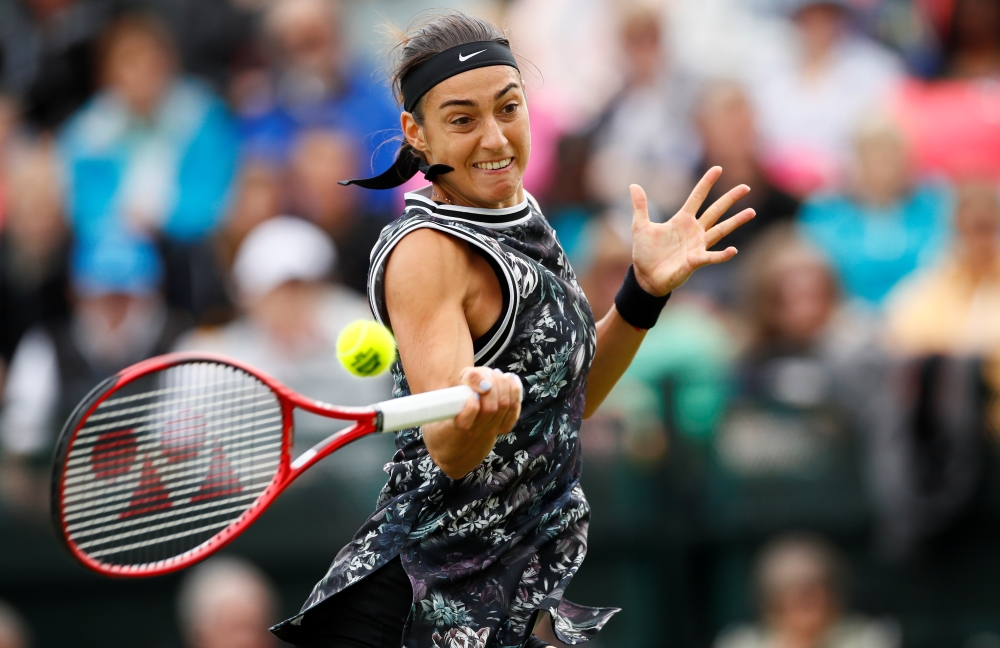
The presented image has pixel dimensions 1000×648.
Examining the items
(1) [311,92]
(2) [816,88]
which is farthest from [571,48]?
(1) [311,92]

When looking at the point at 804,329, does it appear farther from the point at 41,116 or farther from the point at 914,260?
the point at 41,116

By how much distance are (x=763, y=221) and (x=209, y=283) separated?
3.03 m

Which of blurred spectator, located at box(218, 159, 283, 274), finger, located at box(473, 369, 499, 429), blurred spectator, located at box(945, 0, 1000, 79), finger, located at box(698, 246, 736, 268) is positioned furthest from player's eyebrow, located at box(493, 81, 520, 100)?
blurred spectator, located at box(945, 0, 1000, 79)

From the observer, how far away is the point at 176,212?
847 cm

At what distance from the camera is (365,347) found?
323cm

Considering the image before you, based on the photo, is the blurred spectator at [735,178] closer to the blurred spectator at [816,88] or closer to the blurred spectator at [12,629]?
the blurred spectator at [816,88]

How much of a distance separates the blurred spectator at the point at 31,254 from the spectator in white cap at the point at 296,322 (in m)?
1.10

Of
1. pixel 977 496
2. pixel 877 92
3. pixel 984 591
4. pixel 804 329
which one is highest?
pixel 877 92

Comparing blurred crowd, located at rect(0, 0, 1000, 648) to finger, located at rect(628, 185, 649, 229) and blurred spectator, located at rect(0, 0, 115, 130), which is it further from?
finger, located at rect(628, 185, 649, 229)

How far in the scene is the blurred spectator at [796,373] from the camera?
679cm

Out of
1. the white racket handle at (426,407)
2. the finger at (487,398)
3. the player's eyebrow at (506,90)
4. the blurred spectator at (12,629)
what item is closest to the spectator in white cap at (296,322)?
the blurred spectator at (12,629)

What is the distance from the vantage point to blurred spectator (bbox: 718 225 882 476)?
679cm

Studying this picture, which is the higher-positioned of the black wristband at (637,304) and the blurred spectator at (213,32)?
the blurred spectator at (213,32)

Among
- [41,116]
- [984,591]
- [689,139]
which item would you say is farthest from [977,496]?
[41,116]
